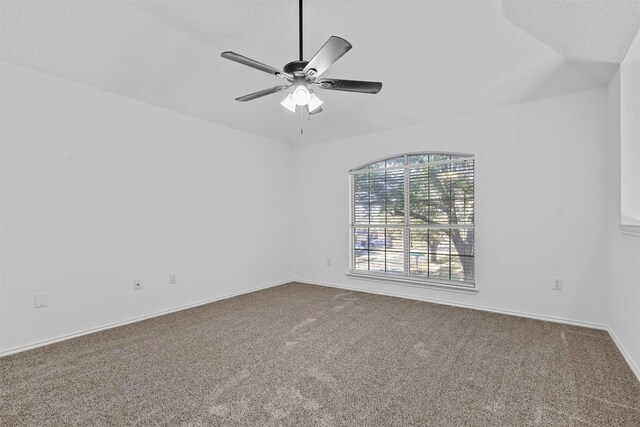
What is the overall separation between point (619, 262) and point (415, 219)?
2143 millimetres

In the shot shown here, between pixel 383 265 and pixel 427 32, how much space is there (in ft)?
10.4

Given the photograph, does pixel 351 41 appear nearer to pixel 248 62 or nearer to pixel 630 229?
pixel 248 62

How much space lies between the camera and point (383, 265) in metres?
4.71

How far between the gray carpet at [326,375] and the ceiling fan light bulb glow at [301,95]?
197 cm

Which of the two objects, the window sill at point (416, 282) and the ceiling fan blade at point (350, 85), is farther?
the window sill at point (416, 282)

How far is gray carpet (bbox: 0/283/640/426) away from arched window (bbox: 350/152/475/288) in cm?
96

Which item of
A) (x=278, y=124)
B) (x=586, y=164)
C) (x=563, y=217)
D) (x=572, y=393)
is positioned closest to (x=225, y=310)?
(x=278, y=124)

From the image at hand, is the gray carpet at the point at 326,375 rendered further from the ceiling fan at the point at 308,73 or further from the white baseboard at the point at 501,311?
the ceiling fan at the point at 308,73

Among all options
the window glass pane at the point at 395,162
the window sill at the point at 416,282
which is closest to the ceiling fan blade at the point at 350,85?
the window glass pane at the point at 395,162

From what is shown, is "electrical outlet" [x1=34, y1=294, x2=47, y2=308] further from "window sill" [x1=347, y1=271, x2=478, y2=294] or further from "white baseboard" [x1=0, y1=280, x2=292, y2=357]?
"window sill" [x1=347, y1=271, x2=478, y2=294]

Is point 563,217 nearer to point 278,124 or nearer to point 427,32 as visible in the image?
point 427,32

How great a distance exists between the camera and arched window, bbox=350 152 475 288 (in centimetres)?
400

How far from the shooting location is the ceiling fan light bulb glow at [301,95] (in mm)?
2164

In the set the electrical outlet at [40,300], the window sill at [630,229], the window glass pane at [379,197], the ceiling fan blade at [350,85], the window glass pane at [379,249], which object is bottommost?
the electrical outlet at [40,300]
